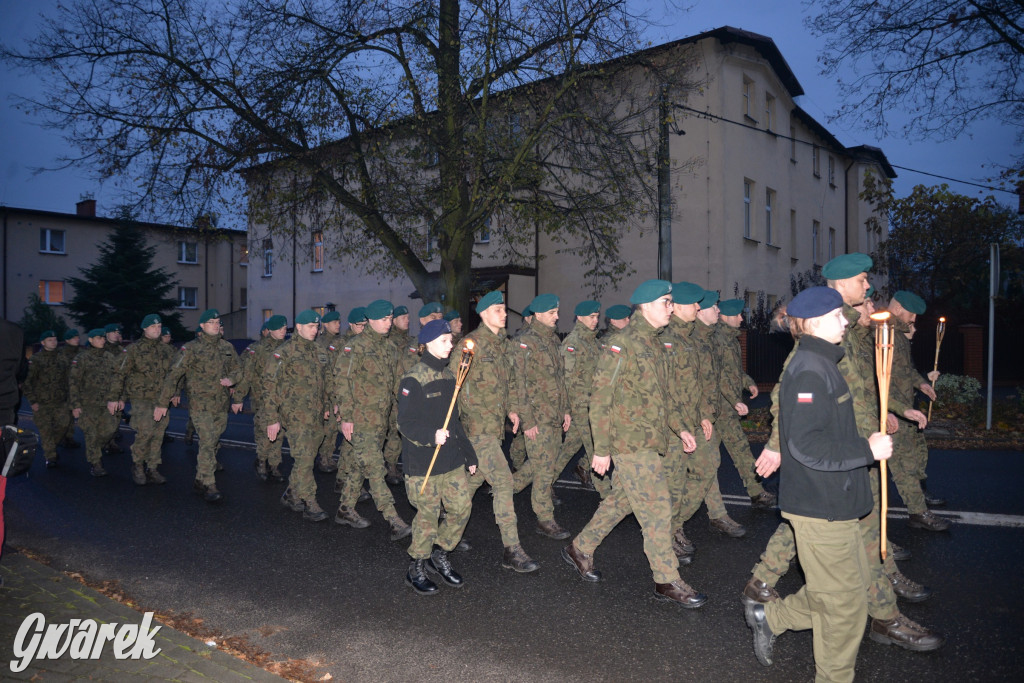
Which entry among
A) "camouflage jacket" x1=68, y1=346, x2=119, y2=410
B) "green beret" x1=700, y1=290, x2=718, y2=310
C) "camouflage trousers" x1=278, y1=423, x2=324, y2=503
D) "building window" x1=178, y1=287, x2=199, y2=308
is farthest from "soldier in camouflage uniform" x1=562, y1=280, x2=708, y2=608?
"building window" x1=178, y1=287, x2=199, y2=308

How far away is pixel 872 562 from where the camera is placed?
4266mm

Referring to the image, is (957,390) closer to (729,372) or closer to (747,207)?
(747,207)

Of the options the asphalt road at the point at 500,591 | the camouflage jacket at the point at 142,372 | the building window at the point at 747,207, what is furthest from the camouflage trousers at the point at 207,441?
the building window at the point at 747,207

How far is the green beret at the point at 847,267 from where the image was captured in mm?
4574

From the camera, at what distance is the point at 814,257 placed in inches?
1183

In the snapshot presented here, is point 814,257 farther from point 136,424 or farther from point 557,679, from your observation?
point 557,679

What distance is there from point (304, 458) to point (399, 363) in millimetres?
1420

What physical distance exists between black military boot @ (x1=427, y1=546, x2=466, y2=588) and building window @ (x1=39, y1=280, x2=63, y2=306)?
46.3 meters

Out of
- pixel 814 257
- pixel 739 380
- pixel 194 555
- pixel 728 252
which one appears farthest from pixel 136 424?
pixel 814 257

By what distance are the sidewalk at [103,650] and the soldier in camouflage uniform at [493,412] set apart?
234cm

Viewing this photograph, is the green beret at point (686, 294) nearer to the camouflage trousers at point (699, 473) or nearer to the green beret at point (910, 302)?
the camouflage trousers at point (699, 473)

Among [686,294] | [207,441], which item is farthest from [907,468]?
[207,441]

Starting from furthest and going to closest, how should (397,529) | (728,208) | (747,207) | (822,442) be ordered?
(747,207) < (728,208) < (397,529) < (822,442)

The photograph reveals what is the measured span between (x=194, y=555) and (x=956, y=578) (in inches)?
239
